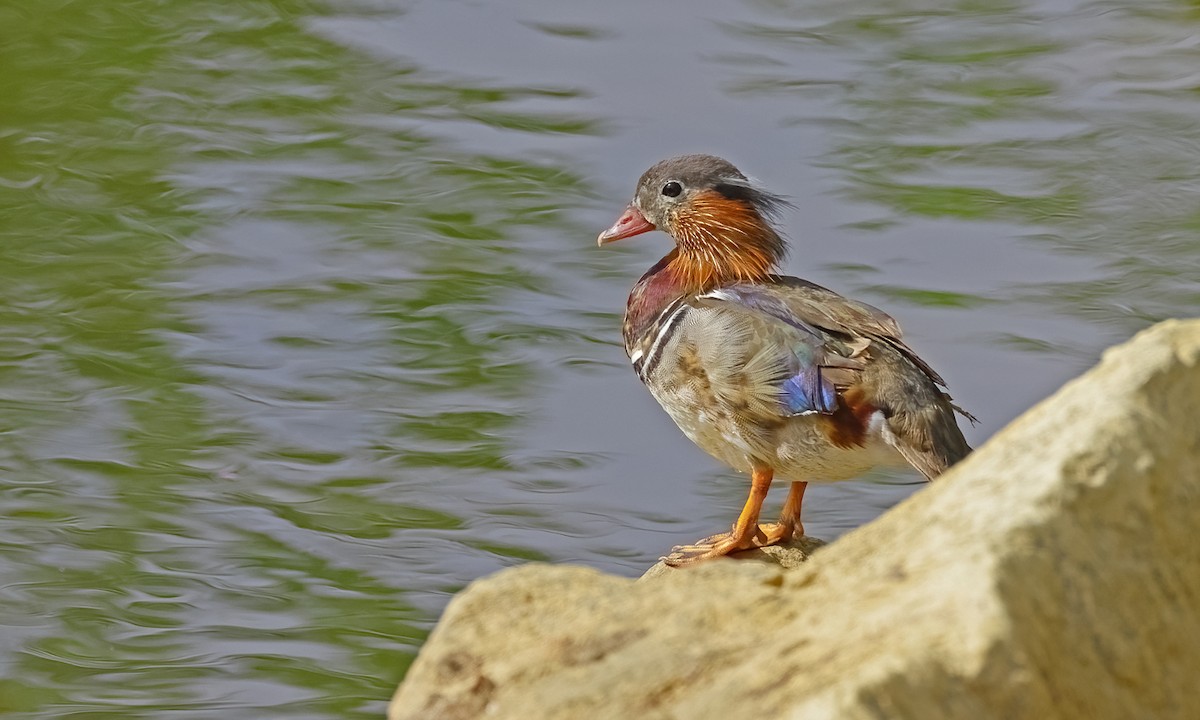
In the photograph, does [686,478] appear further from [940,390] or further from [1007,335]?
[940,390]

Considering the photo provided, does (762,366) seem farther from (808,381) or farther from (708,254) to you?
(708,254)

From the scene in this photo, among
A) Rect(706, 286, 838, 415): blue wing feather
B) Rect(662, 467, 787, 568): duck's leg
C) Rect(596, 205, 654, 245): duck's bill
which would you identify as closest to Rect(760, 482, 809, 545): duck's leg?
Rect(662, 467, 787, 568): duck's leg

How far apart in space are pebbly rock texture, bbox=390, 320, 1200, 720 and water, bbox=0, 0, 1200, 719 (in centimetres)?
236

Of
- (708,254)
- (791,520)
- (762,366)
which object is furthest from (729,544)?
(708,254)

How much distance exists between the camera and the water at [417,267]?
5383 mm

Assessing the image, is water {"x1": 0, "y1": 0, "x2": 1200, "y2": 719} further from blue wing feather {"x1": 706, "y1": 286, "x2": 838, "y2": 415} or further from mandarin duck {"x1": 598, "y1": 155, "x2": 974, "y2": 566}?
blue wing feather {"x1": 706, "y1": 286, "x2": 838, "y2": 415}

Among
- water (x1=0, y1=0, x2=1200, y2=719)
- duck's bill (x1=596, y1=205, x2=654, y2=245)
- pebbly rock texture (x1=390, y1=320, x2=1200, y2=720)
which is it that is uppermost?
pebbly rock texture (x1=390, y1=320, x2=1200, y2=720)

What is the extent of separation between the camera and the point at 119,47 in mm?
8891

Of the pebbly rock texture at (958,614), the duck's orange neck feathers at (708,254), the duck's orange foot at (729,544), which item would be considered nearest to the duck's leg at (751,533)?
the duck's orange foot at (729,544)

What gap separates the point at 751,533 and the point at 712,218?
3.46 feet

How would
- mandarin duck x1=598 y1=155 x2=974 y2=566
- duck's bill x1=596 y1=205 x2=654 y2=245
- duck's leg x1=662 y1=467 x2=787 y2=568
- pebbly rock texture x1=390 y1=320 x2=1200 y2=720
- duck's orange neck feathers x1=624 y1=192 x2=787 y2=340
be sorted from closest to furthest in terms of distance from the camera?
pebbly rock texture x1=390 y1=320 x2=1200 y2=720 < mandarin duck x1=598 y1=155 x2=974 y2=566 < duck's leg x1=662 y1=467 x2=787 y2=568 < duck's orange neck feathers x1=624 y1=192 x2=787 y2=340 < duck's bill x1=596 y1=205 x2=654 y2=245

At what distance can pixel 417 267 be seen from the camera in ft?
23.9

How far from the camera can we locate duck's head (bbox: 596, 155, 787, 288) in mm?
5000

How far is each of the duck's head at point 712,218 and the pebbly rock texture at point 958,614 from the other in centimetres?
249
